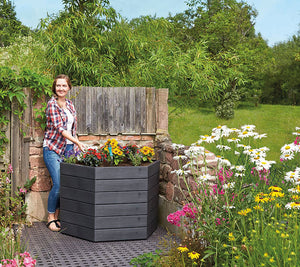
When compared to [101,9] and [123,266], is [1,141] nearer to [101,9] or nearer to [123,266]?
[123,266]

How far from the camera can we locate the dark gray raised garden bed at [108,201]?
4.21m

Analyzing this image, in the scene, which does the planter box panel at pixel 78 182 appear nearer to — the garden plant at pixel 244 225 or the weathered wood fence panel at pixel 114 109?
the weathered wood fence panel at pixel 114 109

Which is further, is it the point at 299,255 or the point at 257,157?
the point at 257,157

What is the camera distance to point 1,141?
4.80 metres

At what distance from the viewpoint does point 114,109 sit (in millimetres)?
5000

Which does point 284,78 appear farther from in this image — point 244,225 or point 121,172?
point 244,225

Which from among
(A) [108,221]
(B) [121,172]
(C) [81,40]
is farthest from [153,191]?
(C) [81,40]

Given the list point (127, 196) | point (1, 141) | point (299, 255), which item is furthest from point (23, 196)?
point (299, 255)

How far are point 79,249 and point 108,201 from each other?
0.58 metres

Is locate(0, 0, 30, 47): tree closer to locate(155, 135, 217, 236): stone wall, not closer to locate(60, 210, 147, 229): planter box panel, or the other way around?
locate(155, 135, 217, 236): stone wall

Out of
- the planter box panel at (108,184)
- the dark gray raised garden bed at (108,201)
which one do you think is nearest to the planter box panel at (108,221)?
the dark gray raised garden bed at (108,201)

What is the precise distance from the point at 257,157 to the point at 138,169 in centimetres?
158

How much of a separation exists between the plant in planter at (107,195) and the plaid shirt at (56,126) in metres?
0.30

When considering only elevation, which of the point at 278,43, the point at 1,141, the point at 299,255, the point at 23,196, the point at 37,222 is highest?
the point at 278,43
